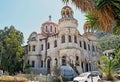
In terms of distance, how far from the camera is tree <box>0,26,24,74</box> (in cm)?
4525

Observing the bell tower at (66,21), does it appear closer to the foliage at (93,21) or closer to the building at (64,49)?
the building at (64,49)

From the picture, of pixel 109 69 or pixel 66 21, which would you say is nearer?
pixel 109 69

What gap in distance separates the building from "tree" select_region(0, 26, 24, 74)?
356 centimetres

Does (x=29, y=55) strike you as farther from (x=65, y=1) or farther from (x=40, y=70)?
(x=65, y=1)

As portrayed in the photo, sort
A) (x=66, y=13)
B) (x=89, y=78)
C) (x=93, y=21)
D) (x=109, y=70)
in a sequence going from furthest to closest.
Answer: (x=66, y=13), (x=89, y=78), (x=109, y=70), (x=93, y=21)

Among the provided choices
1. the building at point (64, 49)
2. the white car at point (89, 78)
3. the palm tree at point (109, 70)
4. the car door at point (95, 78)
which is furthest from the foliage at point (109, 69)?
the building at point (64, 49)

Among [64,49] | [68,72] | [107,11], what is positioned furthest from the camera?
[64,49]

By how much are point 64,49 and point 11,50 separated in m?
10.4

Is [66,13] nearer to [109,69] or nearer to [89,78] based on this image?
[89,78]

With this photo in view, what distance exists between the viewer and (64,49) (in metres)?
45.2

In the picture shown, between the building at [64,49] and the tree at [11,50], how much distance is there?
356 centimetres

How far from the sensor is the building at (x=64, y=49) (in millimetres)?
45156

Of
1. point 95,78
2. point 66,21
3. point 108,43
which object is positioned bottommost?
point 95,78

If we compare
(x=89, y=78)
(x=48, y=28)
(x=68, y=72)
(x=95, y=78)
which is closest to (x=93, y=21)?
(x=95, y=78)
